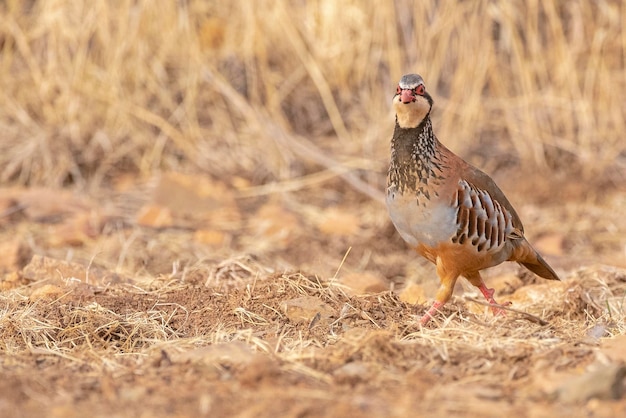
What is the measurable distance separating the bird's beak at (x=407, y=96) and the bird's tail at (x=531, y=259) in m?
1.01

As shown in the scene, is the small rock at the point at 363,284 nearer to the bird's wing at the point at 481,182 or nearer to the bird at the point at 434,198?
the bird at the point at 434,198

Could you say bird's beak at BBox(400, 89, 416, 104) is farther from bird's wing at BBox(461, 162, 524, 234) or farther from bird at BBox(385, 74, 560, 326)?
bird's wing at BBox(461, 162, 524, 234)

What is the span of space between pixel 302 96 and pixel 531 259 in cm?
475

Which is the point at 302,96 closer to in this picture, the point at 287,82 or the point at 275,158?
the point at 287,82

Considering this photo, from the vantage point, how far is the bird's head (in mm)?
4277

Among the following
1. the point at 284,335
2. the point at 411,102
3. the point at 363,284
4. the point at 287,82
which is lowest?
the point at 363,284

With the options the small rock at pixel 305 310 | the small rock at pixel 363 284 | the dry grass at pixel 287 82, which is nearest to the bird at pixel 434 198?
the small rock at pixel 305 310

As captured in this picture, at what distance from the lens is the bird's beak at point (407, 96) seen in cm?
426

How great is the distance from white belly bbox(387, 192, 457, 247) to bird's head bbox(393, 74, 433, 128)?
33cm

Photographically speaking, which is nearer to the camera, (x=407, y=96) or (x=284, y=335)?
(x=284, y=335)

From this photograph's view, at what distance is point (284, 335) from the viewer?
3.98m

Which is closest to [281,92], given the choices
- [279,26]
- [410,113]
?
[279,26]

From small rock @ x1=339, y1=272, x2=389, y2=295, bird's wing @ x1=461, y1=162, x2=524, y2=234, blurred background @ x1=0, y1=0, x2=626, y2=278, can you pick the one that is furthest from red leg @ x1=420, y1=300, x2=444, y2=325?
blurred background @ x1=0, y1=0, x2=626, y2=278

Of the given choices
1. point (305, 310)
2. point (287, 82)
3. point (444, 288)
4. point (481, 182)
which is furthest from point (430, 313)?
point (287, 82)
